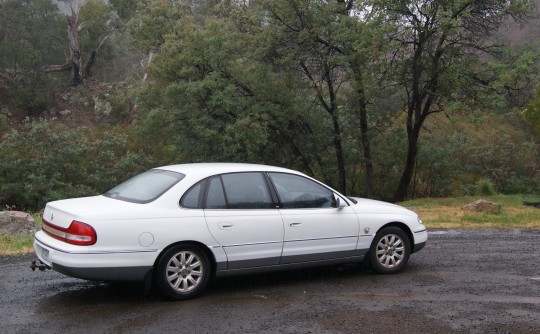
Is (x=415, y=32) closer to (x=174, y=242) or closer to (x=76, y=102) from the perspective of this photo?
(x=174, y=242)

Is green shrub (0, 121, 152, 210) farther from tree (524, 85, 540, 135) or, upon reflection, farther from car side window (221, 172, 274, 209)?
car side window (221, 172, 274, 209)

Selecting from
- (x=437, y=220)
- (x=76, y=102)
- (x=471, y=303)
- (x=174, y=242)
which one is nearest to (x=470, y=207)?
(x=437, y=220)

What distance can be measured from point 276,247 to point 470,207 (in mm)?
10228

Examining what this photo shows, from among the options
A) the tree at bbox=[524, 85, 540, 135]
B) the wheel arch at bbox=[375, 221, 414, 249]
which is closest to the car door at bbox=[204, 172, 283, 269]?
the wheel arch at bbox=[375, 221, 414, 249]

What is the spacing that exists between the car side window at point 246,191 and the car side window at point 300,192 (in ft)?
0.59

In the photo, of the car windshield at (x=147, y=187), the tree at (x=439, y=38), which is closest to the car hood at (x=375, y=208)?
the car windshield at (x=147, y=187)

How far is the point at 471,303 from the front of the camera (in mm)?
6414

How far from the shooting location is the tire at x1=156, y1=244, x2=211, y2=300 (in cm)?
629

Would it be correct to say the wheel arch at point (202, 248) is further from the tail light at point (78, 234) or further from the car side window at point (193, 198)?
the tail light at point (78, 234)

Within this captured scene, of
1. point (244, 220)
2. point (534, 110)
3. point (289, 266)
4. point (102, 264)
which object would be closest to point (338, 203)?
point (289, 266)

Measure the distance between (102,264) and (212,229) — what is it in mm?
1217

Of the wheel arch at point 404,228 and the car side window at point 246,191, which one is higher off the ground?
the car side window at point 246,191

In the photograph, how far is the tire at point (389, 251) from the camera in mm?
7660

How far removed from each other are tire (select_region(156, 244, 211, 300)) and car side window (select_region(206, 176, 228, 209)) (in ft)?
1.71
